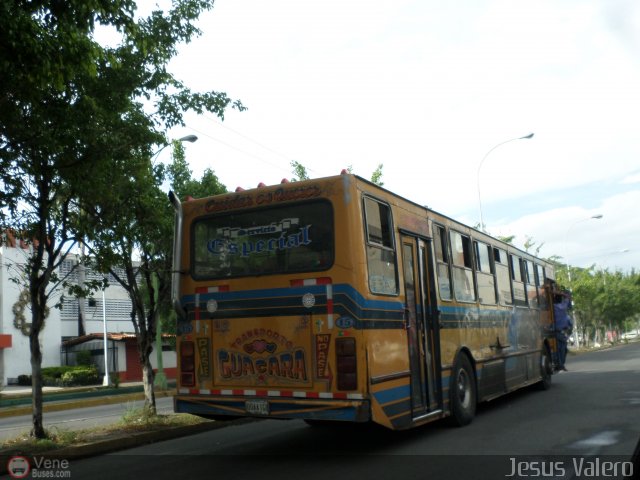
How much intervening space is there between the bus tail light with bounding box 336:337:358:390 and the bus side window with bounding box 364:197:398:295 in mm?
771

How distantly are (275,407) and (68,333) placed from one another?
37.2 metres

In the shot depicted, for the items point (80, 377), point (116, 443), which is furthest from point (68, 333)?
point (116, 443)

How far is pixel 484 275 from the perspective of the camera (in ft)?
42.1

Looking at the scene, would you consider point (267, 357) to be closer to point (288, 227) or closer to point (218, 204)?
point (288, 227)

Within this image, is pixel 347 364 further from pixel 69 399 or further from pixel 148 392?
pixel 69 399

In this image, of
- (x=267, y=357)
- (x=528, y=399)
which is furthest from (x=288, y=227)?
(x=528, y=399)

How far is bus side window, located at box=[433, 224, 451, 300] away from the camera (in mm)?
10438

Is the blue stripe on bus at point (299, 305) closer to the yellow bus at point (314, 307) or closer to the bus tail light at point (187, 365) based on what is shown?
the yellow bus at point (314, 307)

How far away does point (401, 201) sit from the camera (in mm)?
9547

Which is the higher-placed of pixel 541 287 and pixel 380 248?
pixel 380 248

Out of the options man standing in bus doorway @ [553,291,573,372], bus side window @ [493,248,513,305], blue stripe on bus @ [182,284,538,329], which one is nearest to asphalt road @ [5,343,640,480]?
blue stripe on bus @ [182,284,538,329]

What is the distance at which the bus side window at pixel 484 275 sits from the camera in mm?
12469

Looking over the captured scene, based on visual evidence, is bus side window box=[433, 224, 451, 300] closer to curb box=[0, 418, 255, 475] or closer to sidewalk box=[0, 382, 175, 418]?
curb box=[0, 418, 255, 475]

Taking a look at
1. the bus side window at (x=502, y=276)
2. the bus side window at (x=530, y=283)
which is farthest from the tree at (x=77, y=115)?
the bus side window at (x=530, y=283)
